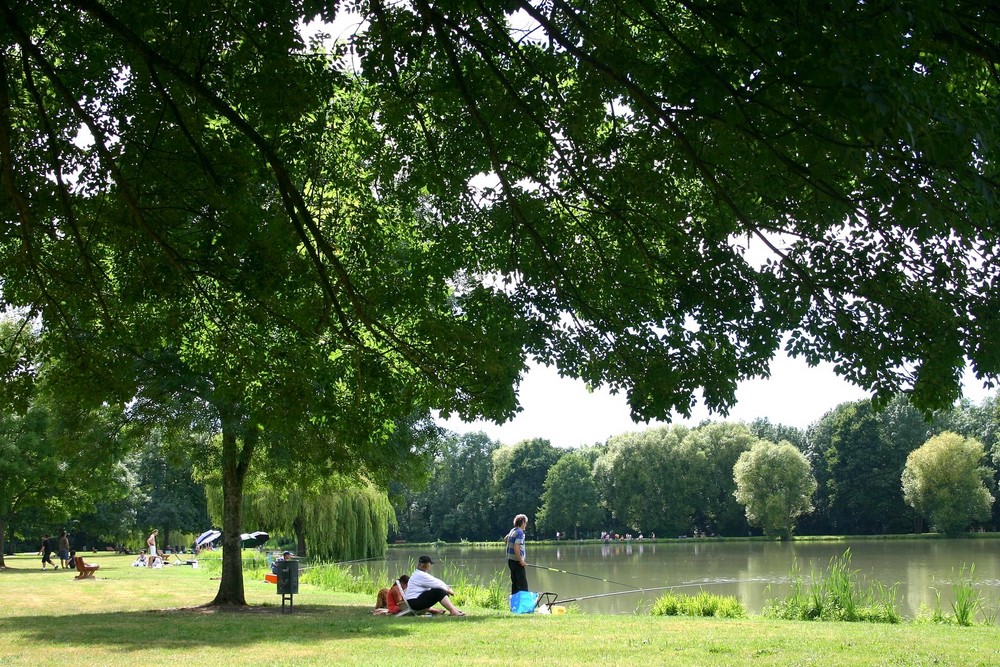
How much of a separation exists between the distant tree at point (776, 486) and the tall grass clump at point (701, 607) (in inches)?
1788

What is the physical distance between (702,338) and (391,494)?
17131 millimetres

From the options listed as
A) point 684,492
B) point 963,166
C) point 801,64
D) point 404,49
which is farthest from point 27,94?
point 684,492

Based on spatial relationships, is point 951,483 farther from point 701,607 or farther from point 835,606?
point 701,607

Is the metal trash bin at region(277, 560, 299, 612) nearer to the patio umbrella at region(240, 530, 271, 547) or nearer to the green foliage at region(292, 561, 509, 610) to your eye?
the green foliage at region(292, 561, 509, 610)

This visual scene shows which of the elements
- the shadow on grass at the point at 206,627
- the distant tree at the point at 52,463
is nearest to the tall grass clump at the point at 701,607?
the shadow on grass at the point at 206,627

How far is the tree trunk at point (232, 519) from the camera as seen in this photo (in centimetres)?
1441

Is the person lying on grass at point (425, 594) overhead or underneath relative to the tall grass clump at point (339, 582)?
overhead

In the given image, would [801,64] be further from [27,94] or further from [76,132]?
[27,94]

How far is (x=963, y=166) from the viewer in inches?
170

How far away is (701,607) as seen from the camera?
13617 mm

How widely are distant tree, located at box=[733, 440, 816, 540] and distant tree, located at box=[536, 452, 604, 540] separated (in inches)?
607

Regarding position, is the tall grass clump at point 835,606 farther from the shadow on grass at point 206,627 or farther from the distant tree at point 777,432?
the distant tree at point 777,432

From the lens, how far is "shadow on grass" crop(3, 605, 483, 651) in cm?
956

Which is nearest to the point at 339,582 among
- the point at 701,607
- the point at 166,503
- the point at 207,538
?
the point at 701,607
